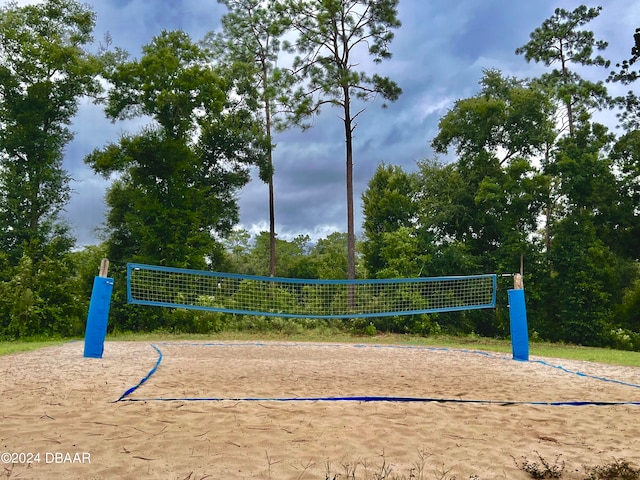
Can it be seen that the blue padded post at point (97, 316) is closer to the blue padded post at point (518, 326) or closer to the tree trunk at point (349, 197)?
the blue padded post at point (518, 326)

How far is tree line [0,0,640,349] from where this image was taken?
17.4 meters

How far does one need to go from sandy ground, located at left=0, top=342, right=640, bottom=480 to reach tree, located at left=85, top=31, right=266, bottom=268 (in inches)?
414

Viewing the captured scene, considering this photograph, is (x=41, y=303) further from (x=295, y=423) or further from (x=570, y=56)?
(x=570, y=56)

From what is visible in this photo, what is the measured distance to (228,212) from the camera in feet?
68.5

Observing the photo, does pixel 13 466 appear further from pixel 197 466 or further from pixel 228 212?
pixel 228 212

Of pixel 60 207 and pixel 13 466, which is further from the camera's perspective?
pixel 60 207

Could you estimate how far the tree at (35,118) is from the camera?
17391 mm

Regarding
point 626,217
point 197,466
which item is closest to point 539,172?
point 626,217

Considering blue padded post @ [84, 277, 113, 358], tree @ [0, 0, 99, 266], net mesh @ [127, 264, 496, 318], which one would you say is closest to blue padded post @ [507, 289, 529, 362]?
net mesh @ [127, 264, 496, 318]

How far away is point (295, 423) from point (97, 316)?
15.8 ft

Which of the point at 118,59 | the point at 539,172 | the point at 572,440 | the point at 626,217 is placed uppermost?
the point at 118,59

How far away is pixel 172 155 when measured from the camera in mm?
17547

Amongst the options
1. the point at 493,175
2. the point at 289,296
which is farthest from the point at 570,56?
the point at 289,296

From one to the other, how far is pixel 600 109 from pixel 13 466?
77.0 ft
